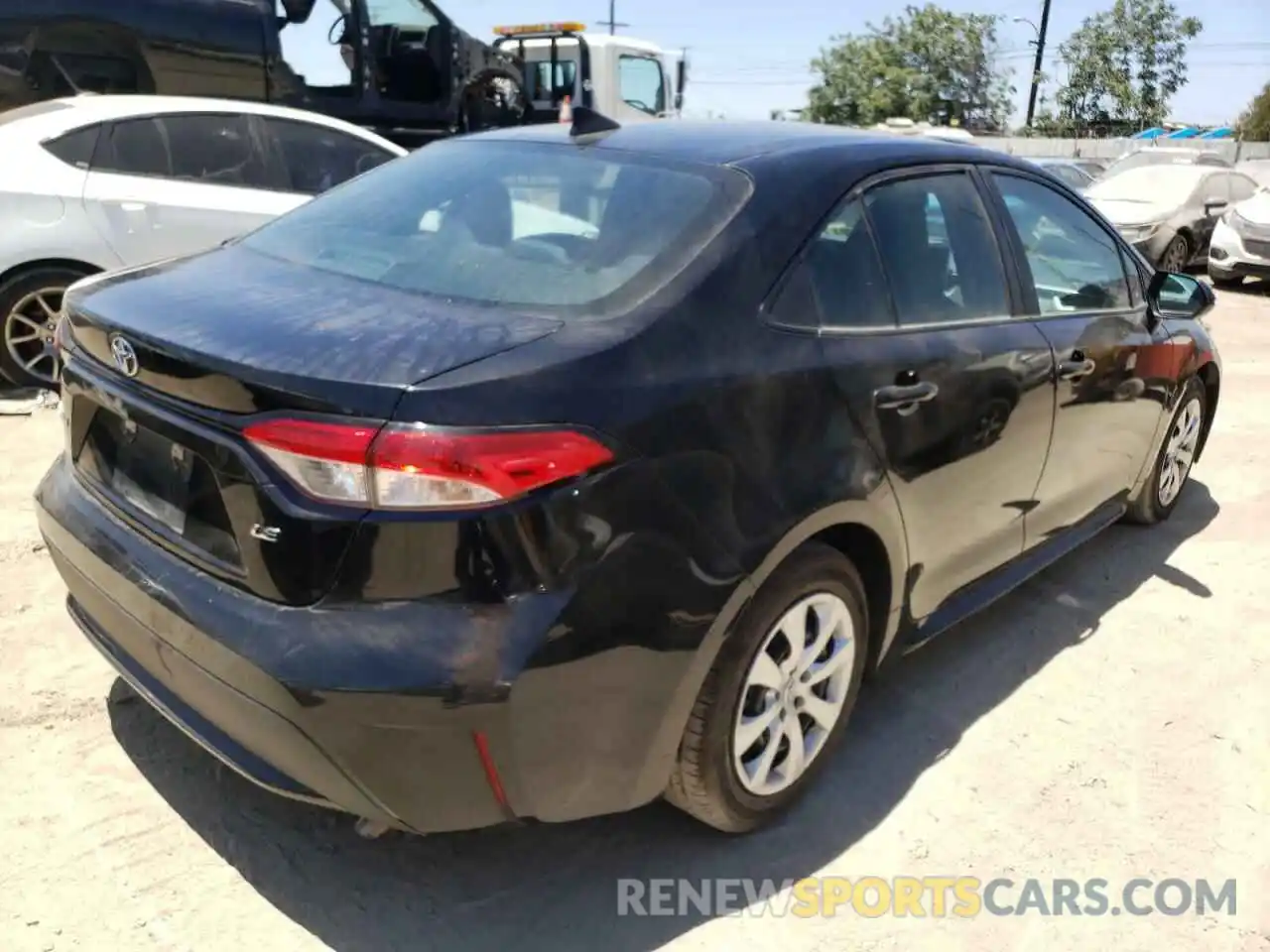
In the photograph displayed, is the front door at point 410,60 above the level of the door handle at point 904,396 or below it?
Answer: above

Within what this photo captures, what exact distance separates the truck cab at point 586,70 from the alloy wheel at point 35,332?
700 centimetres

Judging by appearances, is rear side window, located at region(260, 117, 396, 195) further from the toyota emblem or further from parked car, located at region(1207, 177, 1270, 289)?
parked car, located at region(1207, 177, 1270, 289)

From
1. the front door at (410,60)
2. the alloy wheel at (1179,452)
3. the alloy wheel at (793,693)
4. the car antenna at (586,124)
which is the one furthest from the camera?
the front door at (410,60)

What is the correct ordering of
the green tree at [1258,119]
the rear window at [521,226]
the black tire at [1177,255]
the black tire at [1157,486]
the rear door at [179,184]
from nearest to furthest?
the rear window at [521,226] → the black tire at [1157,486] → the rear door at [179,184] → the black tire at [1177,255] → the green tree at [1258,119]

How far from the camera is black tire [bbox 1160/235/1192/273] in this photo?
13.8 meters

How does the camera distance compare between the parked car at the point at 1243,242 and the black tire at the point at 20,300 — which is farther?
the parked car at the point at 1243,242

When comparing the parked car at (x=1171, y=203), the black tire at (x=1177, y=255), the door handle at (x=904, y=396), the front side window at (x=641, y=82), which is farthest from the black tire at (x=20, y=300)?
the black tire at (x=1177, y=255)

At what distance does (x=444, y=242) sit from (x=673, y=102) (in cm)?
1320

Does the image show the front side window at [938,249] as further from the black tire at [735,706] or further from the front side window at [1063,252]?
the black tire at [735,706]

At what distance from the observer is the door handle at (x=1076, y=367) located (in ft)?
11.3

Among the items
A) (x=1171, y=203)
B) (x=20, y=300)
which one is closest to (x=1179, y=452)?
(x=20, y=300)

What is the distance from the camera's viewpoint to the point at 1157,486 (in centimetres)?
476

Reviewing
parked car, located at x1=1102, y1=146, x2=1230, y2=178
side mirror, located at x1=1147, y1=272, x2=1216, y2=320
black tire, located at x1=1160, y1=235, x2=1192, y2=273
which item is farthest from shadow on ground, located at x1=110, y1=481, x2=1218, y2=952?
parked car, located at x1=1102, y1=146, x2=1230, y2=178

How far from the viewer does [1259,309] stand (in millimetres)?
11977
